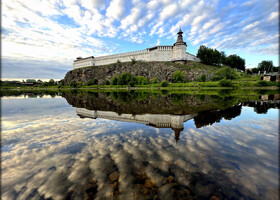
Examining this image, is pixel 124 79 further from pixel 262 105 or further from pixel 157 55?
pixel 262 105

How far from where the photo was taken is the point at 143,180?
10.5ft

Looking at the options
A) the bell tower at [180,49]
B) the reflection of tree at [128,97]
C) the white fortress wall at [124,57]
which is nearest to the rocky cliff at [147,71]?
the bell tower at [180,49]

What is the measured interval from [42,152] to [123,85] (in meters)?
71.3

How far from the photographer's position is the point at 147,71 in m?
81.3

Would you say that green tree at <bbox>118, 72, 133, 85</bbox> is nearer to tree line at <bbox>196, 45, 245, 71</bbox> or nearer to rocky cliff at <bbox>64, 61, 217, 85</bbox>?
rocky cliff at <bbox>64, 61, 217, 85</bbox>

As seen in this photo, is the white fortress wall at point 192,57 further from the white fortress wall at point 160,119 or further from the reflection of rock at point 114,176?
the reflection of rock at point 114,176

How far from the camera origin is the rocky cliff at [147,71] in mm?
74156

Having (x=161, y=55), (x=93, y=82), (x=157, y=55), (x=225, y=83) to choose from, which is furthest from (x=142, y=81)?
(x=93, y=82)

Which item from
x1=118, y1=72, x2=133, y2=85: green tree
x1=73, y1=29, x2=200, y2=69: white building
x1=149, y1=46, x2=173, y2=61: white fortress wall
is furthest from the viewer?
x1=149, y1=46, x2=173, y2=61: white fortress wall

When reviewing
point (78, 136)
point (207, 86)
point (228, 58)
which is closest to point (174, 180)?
point (78, 136)

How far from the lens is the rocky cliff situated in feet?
243

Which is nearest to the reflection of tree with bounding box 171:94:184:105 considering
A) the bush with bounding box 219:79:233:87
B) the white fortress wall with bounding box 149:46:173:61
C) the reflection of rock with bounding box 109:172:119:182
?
the reflection of rock with bounding box 109:172:119:182

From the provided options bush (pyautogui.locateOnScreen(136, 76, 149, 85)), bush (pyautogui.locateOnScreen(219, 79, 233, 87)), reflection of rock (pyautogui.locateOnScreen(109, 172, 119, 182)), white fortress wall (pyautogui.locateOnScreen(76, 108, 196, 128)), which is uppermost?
bush (pyautogui.locateOnScreen(136, 76, 149, 85))

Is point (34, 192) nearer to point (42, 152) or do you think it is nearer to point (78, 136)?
point (42, 152)
